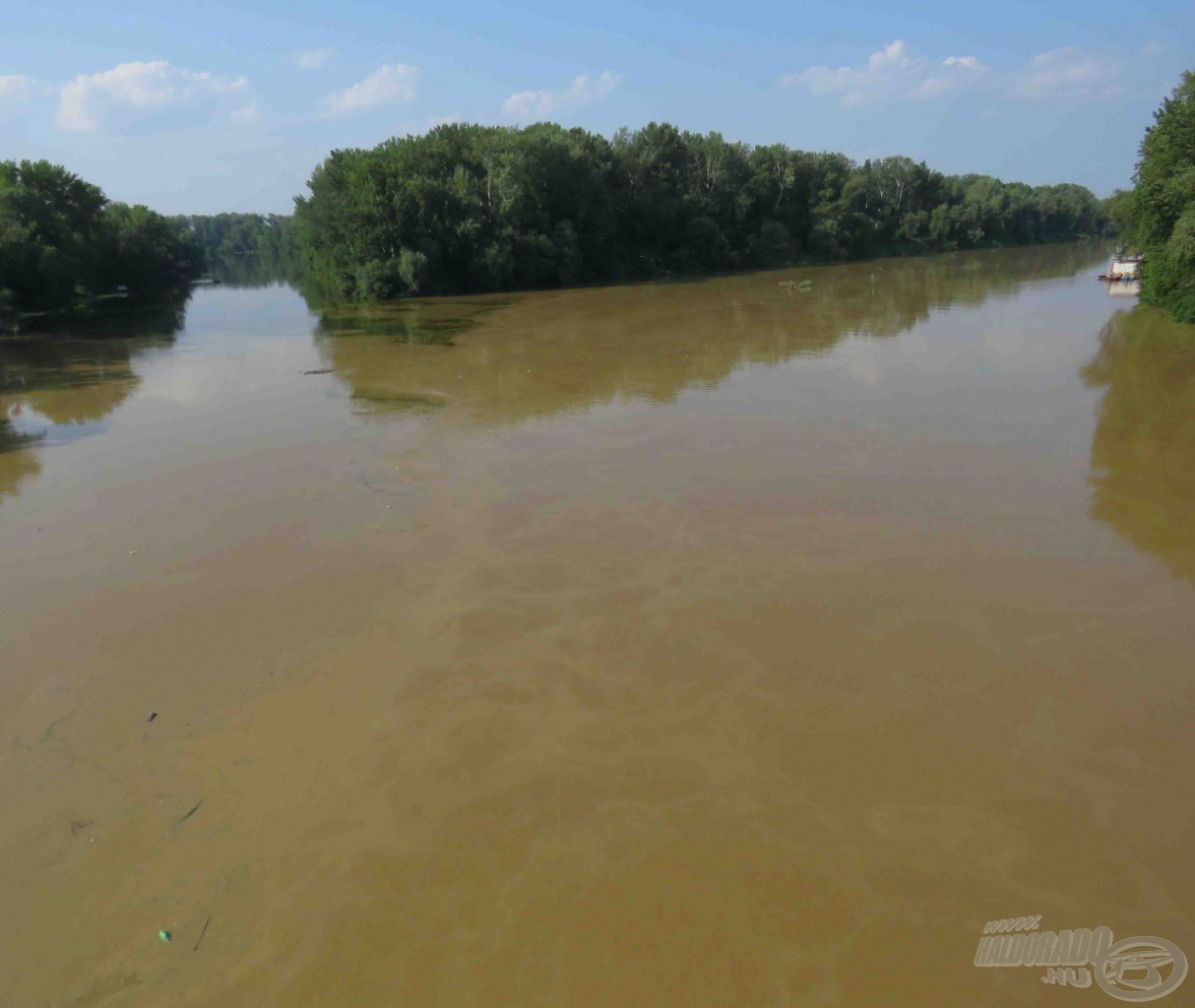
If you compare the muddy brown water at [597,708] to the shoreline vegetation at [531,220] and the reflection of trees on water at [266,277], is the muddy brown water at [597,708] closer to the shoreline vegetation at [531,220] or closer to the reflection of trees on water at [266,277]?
the shoreline vegetation at [531,220]

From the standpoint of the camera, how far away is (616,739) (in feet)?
24.1

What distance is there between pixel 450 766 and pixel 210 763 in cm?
217

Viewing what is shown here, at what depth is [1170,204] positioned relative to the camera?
2694cm

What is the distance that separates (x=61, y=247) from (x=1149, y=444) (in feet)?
153

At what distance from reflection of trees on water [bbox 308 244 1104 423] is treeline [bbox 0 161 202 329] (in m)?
12.6

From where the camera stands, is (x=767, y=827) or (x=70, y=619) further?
(x=70, y=619)

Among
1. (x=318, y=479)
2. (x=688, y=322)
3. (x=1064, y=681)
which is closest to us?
(x=1064, y=681)

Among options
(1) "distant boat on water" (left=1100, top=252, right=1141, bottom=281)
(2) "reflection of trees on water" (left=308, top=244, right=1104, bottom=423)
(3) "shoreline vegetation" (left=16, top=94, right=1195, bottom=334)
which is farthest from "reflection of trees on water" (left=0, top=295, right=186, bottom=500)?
(1) "distant boat on water" (left=1100, top=252, right=1141, bottom=281)

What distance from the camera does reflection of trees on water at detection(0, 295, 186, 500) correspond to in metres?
17.5

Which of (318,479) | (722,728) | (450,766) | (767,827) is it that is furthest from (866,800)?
(318,479)

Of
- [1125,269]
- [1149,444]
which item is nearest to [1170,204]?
[1125,269]

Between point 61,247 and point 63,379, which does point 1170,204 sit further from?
point 61,247

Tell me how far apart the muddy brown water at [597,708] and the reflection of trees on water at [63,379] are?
797 mm

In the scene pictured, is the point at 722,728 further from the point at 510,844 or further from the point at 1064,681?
the point at 1064,681
